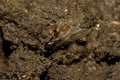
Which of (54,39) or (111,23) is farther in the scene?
(111,23)

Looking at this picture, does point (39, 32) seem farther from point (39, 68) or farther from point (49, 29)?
point (39, 68)

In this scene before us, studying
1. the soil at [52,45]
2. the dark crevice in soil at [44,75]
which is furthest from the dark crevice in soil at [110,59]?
the dark crevice in soil at [44,75]

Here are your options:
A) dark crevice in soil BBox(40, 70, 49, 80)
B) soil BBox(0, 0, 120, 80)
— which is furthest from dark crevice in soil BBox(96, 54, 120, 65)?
dark crevice in soil BBox(40, 70, 49, 80)

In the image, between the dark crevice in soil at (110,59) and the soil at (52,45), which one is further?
the dark crevice in soil at (110,59)

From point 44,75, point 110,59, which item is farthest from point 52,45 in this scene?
point 110,59

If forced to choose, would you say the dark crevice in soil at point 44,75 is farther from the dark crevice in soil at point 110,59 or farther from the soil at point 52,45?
the dark crevice in soil at point 110,59

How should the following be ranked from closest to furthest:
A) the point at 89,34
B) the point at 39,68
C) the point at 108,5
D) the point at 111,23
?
the point at 39,68
the point at 89,34
the point at 111,23
the point at 108,5

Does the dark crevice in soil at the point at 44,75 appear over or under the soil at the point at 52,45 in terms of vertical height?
under

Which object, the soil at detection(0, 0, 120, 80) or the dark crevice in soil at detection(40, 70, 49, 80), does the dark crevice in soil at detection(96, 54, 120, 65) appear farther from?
the dark crevice in soil at detection(40, 70, 49, 80)

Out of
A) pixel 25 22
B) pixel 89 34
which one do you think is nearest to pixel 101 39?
pixel 89 34
